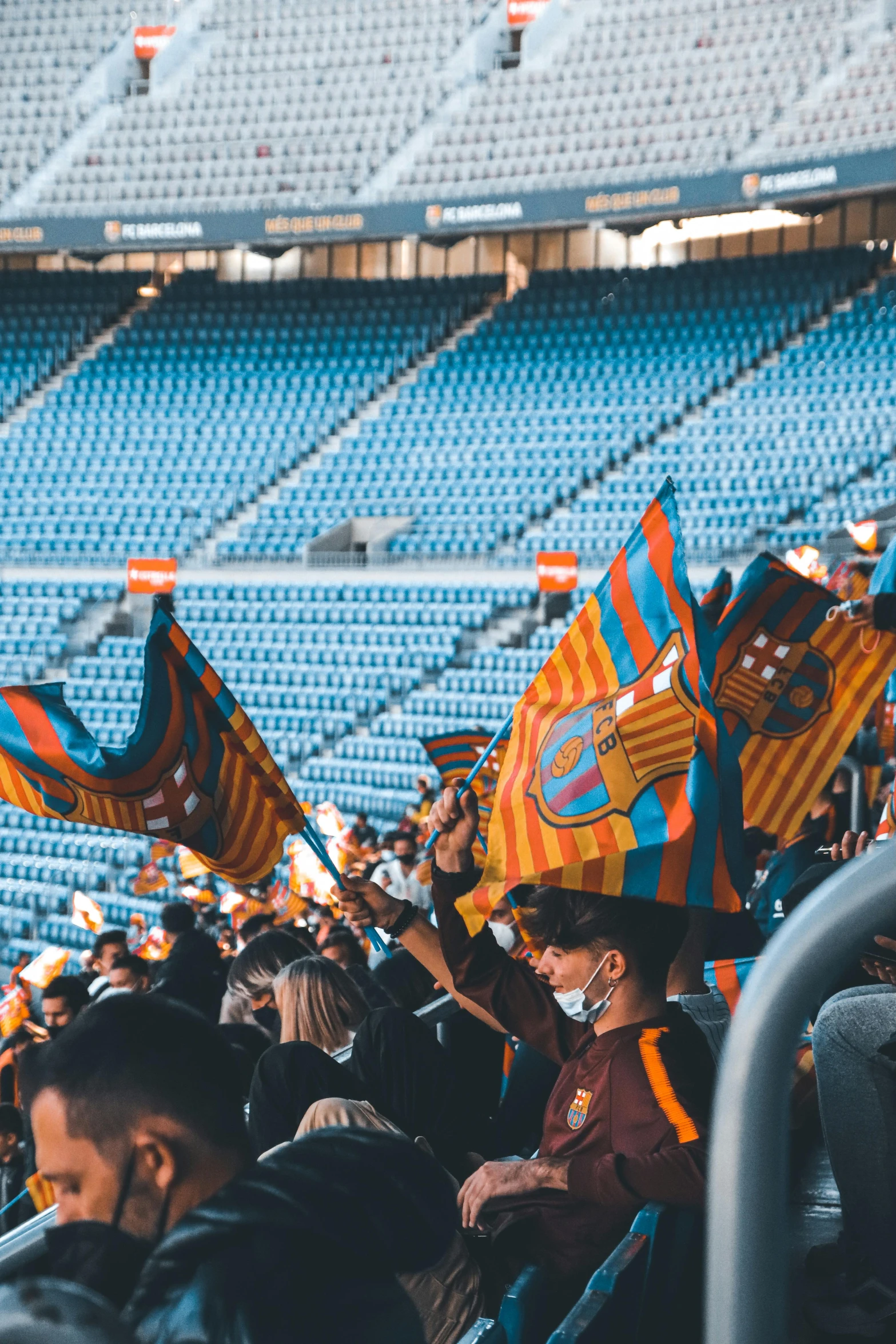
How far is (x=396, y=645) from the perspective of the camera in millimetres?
18188

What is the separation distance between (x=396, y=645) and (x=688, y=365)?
7287 mm

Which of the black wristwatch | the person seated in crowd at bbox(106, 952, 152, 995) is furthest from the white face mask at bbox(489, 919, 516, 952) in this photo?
Answer: the black wristwatch

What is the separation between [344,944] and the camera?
5.75m

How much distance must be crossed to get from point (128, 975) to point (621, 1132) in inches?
140

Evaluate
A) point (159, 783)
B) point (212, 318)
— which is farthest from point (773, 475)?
point (159, 783)

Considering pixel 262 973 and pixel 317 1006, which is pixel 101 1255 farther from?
pixel 262 973

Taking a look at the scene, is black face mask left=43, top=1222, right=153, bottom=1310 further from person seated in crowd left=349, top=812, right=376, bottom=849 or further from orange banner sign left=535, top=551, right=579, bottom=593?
orange banner sign left=535, top=551, right=579, bottom=593

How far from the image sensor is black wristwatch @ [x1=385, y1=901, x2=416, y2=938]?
3441mm

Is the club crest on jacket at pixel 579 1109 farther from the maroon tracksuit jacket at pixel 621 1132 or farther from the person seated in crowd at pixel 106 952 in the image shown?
the person seated in crowd at pixel 106 952

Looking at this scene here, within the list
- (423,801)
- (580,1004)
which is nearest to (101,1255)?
(580,1004)

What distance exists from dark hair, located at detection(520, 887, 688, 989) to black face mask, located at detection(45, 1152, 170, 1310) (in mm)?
1340

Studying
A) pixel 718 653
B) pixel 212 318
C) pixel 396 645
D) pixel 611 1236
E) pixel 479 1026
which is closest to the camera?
pixel 611 1236

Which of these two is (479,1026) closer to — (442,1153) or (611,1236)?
(442,1153)

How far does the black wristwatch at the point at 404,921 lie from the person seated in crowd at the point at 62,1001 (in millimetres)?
2578
